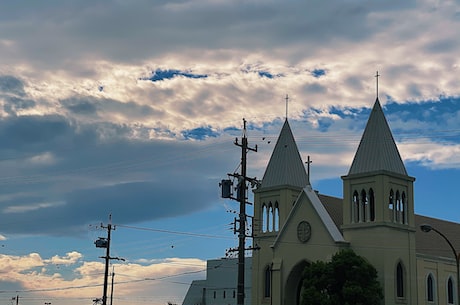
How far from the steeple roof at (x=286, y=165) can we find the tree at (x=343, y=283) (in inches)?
689

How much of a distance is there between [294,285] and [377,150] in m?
16.7

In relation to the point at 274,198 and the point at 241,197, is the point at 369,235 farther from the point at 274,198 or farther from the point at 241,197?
the point at 241,197

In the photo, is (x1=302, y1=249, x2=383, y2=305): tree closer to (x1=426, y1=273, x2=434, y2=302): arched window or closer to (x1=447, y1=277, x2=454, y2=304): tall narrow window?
(x1=426, y1=273, x2=434, y2=302): arched window

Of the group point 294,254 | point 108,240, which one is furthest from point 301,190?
point 108,240

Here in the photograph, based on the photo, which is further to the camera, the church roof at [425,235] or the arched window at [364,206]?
the church roof at [425,235]

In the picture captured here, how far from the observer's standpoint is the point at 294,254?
82.3 metres

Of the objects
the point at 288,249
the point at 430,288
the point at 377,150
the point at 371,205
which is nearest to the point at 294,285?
the point at 288,249

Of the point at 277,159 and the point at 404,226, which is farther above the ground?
the point at 277,159

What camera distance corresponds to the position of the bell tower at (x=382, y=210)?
2955 inches

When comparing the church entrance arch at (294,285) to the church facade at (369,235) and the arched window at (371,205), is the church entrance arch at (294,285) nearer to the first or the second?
the church facade at (369,235)

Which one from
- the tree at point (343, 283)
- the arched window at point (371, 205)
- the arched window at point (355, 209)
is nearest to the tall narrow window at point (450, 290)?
the arched window at point (371, 205)

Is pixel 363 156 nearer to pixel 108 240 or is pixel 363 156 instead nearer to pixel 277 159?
pixel 277 159

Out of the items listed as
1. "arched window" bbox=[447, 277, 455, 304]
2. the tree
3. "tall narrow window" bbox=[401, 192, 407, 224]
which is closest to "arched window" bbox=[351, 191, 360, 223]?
"tall narrow window" bbox=[401, 192, 407, 224]

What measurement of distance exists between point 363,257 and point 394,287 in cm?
397
